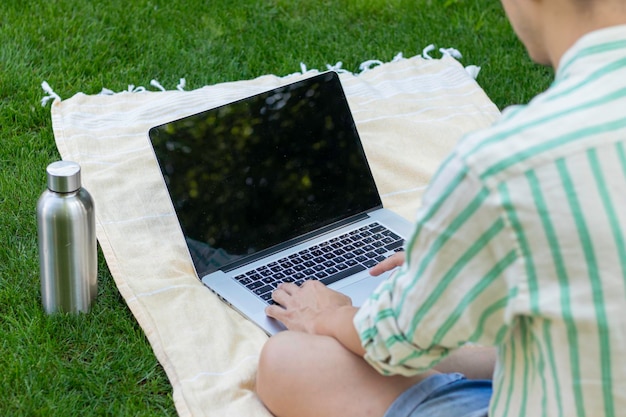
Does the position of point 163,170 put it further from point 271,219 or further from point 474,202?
point 474,202

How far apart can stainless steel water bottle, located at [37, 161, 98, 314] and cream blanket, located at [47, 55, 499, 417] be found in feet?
0.41

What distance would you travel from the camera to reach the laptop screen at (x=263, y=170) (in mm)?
2195

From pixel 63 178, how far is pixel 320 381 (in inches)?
26.8

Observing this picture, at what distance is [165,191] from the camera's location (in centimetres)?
256

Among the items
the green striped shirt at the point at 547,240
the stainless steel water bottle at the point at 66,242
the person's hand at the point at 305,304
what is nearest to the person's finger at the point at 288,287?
the person's hand at the point at 305,304

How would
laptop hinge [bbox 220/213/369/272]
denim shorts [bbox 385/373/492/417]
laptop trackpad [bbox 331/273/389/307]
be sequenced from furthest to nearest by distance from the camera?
1. laptop hinge [bbox 220/213/369/272]
2. laptop trackpad [bbox 331/273/389/307]
3. denim shorts [bbox 385/373/492/417]

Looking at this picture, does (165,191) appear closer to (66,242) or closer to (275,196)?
(275,196)

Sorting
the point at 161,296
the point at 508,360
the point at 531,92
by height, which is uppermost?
the point at 508,360

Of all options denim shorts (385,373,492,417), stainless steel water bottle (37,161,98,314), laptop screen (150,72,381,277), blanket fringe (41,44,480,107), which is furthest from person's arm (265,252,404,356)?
blanket fringe (41,44,480,107)

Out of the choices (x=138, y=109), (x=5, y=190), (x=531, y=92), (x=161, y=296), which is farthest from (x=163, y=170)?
(x=531, y=92)

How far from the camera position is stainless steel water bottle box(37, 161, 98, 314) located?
197 cm

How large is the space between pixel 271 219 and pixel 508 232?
1.22m

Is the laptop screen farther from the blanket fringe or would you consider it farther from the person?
the person

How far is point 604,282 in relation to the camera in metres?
1.13
